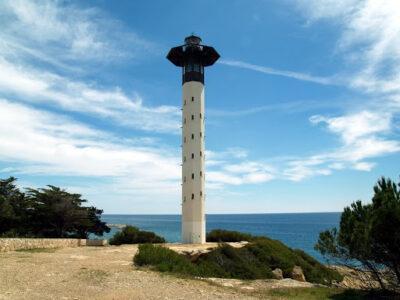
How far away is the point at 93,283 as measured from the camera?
14930mm

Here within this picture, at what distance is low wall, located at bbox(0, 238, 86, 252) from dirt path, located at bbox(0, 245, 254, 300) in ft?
16.5

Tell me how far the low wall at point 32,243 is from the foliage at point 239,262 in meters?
9.22

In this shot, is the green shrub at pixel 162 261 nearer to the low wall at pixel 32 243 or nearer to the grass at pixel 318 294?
the grass at pixel 318 294

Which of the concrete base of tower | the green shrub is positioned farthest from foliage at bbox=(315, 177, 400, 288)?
the concrete base of tower

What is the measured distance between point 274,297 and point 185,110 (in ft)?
84.8

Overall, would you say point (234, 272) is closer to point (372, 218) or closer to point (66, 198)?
point (372, 218)

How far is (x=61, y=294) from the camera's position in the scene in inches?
516

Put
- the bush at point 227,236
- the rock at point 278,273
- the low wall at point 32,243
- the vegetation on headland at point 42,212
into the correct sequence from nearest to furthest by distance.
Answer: the low wall at point 32,243 → the rock at point 278,273 → the vegetation on headland at point 42,212 → the bush at point 227,236

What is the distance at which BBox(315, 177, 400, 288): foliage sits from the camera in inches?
561

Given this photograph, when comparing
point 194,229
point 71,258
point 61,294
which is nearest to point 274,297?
point 61,294

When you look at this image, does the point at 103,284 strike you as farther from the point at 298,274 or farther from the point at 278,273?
the point at 298,274

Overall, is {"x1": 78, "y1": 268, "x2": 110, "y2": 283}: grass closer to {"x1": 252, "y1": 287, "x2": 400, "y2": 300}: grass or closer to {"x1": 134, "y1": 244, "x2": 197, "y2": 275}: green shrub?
{"x1": 134, "y1": 244, "x2": 197, "y2": 275}: green shrub

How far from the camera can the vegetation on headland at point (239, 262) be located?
784 inches

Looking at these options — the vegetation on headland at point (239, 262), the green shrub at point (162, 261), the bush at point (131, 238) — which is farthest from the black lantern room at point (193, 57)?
the green shrub at point (162, 261)
